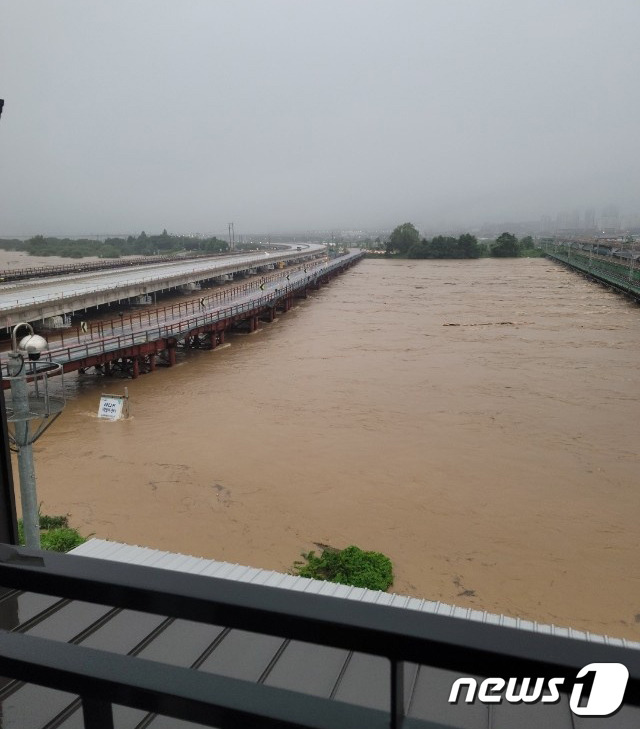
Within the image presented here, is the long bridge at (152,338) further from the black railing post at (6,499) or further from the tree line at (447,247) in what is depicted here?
the tree line at (447,247)

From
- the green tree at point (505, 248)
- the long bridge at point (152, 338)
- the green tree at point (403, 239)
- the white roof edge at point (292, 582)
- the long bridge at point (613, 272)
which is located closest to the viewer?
the white roof edge at point (292, 582)

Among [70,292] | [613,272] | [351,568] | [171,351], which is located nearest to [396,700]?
[351,568]

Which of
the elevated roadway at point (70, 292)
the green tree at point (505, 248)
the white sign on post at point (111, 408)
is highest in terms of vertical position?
the green tree at point (505, 248)

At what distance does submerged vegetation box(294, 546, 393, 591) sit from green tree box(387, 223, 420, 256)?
236ft

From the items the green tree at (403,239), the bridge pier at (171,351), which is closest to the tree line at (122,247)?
the green tree at (403,239)

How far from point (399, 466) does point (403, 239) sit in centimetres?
7082

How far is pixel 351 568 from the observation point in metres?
6.84

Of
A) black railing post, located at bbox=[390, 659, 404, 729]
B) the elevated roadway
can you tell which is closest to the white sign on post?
the elevated roadway

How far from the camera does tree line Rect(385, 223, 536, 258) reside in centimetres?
7212

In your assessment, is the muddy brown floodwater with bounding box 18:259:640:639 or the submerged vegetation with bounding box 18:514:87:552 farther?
the muddy brown floodwater with bounding box 18:259:640:639

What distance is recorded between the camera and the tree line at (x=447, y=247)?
72.1m

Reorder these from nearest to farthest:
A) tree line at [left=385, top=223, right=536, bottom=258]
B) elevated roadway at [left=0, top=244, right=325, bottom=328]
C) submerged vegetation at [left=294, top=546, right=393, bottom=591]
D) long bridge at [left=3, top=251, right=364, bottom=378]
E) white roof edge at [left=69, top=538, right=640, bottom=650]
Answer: white roof edge at [left=69, top=538, right=640, bottom=650] < submerged vegetation at [left=294, top=546, right=393, bottom=591] < long bridge at [left=3, top=251, right=364, bottom=378] < elevated roadway at [left=0, top=244, right=325, bottom=328] < tree line at [left=385, top=223, right=536, bottom=258]

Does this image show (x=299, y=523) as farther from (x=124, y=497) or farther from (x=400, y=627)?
(x=400, y=627)

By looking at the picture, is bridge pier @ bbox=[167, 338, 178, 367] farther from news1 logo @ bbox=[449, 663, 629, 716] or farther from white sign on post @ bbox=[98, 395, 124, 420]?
news1 logo @ bbox=[449, 663, 629, 716]
